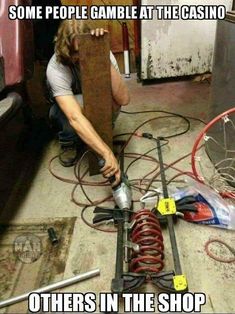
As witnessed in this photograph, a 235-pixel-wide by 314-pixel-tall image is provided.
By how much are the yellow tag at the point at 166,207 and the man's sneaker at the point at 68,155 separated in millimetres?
742

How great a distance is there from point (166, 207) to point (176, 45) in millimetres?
2149

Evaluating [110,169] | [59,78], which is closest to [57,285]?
[110,169]

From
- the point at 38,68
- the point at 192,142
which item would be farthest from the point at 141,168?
the point at 38,68

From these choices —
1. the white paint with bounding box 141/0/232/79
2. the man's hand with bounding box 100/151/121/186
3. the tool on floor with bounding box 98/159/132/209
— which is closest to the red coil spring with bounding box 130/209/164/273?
the tool on floor with bounding box 98/159/132/209

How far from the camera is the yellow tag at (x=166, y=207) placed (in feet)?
4.27

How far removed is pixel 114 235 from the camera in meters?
1.35

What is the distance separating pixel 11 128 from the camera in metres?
2.39

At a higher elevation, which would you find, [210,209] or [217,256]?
[210,209]

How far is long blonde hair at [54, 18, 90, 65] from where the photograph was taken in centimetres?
145

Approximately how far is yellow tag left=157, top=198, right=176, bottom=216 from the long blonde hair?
2.72 feet

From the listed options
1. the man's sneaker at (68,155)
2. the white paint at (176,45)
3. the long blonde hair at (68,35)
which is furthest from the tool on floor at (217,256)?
the white paint at (176,45)

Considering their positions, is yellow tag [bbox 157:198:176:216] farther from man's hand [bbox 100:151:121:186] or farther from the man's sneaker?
the man's sneaker

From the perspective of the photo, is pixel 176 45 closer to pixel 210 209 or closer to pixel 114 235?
pixel 210 209

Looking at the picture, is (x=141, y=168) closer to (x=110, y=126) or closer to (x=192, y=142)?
(x=110, y=126)
